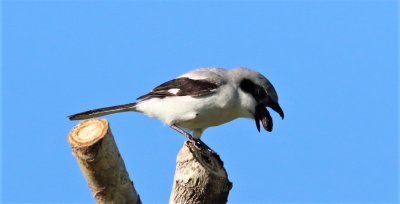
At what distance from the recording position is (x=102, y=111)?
25.4 ft

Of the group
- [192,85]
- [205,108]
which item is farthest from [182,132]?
[192,85]

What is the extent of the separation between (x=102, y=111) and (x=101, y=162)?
11.1 ft

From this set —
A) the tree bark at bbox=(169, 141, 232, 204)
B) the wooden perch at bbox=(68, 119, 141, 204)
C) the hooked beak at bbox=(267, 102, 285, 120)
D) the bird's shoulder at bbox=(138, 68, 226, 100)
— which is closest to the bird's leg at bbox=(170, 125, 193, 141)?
the bird's shoulder at bbox=(138, 68, 226, 100)

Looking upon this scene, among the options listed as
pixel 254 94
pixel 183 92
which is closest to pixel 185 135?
pixel 183 92

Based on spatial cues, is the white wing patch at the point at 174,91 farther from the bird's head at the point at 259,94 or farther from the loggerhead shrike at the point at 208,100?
the bird's head at the point at 259,94

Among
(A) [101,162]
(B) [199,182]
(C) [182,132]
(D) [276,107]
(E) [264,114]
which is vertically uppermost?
(D) [276,107]

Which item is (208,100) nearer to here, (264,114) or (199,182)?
(264,114)

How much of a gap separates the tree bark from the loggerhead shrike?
2.11 metres

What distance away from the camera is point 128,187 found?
182 inches

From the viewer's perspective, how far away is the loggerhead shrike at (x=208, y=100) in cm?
725

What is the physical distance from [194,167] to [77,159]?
964 millimetres

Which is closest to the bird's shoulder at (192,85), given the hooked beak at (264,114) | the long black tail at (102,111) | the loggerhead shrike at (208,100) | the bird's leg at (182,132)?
the loggerhead shrike at (208,100)

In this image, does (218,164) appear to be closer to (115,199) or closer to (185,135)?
(115,199)

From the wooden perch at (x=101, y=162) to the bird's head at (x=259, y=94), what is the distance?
3.07 meters
